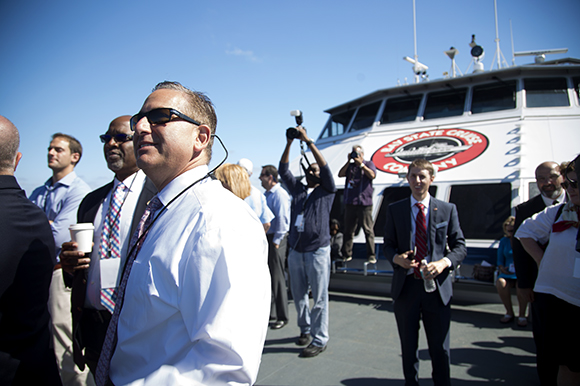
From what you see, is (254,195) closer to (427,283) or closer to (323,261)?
(323,261)

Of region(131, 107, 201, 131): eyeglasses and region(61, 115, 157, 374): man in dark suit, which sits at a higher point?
region(131, 107, 201, 131): eyeglasses

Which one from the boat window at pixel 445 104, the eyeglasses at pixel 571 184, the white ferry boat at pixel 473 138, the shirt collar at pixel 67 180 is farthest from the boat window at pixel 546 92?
the shirt collar at pixel 67 180

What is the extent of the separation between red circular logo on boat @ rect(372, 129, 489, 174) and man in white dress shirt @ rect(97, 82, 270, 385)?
5979 millimetres

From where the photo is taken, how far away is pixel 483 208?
5.87 m

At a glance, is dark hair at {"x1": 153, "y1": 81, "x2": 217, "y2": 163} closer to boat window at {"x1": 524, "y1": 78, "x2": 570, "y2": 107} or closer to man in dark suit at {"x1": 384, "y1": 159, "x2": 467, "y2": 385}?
man in dark suit at {"x1": 384, "y1": 159, "x2": 467, "y2": 385}

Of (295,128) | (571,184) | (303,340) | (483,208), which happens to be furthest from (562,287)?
(483,208)

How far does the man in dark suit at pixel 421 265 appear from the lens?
306cm

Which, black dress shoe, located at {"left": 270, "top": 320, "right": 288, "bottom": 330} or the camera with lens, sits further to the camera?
black dress shoe, located at {"left": 270, "top": 320, "right": 288, "bottom": 330}

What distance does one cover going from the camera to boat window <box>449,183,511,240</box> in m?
5.67

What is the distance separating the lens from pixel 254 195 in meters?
5.02

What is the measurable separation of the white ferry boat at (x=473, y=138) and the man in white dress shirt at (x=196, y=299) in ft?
17.7

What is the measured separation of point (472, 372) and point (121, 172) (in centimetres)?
376

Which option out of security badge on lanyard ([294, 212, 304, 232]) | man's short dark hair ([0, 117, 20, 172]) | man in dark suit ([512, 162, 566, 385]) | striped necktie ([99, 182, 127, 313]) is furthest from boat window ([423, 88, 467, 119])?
man's short dark hair ([0, 117, 20, 172])

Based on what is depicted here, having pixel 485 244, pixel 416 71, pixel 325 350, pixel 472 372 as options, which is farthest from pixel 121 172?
pixel 416 71
